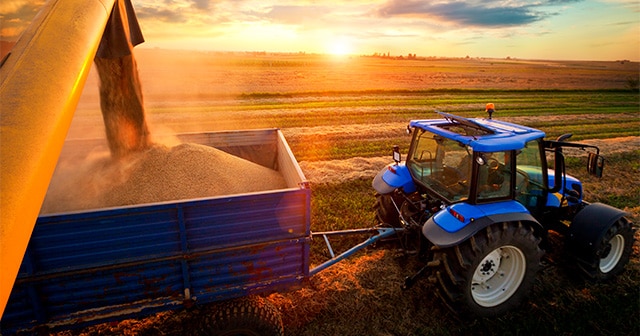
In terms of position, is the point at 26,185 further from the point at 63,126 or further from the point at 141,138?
the point at 141,138

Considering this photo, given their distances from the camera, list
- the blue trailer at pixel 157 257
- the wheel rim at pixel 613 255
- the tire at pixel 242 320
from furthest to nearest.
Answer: the wheel rim at pixel 613 255 < the tire at pixel 242 320 < the blue trailer at pixel 157 257

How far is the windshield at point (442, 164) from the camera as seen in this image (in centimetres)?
472

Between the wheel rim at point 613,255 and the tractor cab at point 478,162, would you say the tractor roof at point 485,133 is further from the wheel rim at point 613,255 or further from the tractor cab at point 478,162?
the wheel rim at point 613,255

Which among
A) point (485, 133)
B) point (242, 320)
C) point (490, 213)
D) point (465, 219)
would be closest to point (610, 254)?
point (490, 213)

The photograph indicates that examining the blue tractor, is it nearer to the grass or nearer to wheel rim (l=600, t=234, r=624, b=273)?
wheel rim (l=600, t=234, r=624, b=273)

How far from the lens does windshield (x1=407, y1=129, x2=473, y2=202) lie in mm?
4719

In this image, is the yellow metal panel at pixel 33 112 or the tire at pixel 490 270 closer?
the yellow metal panel at pixel 33 112

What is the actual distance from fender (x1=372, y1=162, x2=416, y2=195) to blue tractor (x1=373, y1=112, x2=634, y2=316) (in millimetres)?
16

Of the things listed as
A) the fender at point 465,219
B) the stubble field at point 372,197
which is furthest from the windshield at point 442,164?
the stubble field at point 372,197

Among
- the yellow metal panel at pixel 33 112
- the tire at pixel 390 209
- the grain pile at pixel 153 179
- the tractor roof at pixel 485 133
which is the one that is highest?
the yellow metal panel at pixel 33 112

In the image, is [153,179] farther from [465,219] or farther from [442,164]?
[442,164]

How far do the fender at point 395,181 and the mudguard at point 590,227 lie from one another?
2156mm

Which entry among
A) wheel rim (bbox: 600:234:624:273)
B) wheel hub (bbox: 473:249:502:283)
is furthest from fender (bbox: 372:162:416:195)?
wheel rim (bbox: 600:234:624:273)

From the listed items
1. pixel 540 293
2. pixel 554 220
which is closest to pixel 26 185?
pixel 540 293
